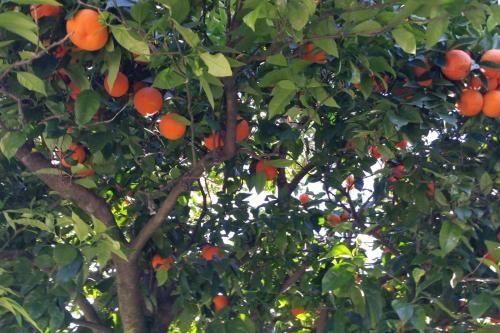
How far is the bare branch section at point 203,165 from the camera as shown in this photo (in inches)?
82.3

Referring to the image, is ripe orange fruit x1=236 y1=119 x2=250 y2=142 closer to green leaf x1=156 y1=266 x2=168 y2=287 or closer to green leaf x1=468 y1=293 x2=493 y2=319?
green leaf x1=156 y1=266 x2=168 y2=287

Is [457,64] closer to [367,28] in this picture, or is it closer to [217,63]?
[367,28]

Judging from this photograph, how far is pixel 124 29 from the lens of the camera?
158 cm

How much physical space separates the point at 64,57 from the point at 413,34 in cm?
93

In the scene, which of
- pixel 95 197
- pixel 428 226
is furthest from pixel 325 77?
pixel 95 197

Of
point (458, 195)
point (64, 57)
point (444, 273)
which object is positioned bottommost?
point (444, 273)

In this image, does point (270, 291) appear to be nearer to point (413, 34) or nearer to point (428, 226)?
point (428, 226)

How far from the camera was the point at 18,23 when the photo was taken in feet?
5.17

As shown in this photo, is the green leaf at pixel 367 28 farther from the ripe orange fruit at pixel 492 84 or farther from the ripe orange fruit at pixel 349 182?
the ripe orange fruit at pixel 349 182

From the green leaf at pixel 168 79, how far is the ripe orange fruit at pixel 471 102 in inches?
35.8

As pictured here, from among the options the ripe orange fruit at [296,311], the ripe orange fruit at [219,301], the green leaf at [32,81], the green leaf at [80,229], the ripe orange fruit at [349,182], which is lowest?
the green leaf at [80,229]

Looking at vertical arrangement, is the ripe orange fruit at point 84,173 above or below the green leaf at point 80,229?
above

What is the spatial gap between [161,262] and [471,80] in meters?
1.27

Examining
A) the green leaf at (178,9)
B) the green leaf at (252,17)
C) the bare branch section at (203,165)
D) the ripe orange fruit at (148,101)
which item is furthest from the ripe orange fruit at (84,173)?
the green leaf at (252,17)
